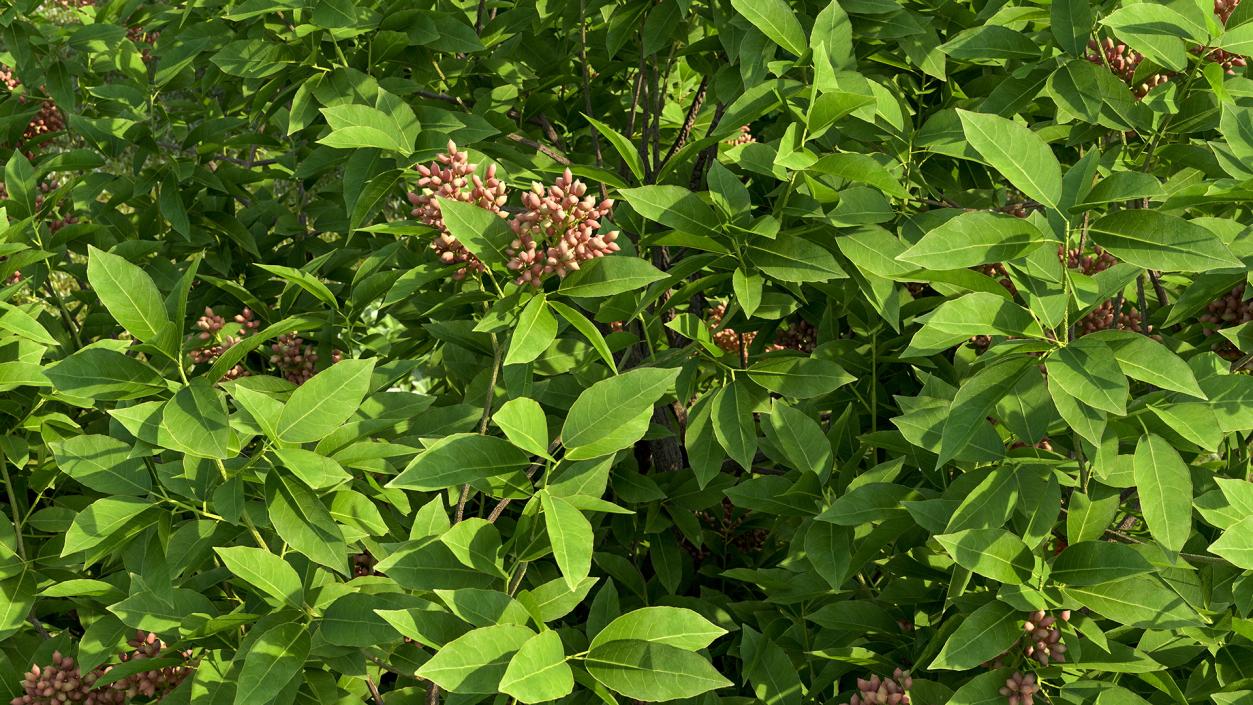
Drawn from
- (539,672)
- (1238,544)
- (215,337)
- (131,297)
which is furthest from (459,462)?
(215,337)

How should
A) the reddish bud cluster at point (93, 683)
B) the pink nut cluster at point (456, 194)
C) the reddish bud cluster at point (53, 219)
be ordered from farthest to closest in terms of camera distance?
the reddish bud cluster at point (53, 219) → the reddish bud cluster at point (93, 683) → the pink nut cluster at point (456, 194)

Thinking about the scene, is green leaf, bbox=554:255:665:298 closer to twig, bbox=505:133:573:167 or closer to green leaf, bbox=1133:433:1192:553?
green leaf, bbox=1133:433:1192:553

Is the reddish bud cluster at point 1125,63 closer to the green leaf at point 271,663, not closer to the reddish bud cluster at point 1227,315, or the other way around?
the reddish bud cluster at point 1227,315

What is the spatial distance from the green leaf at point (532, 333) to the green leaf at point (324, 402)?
9.6 inches

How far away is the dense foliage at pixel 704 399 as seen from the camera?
1923 millimetres

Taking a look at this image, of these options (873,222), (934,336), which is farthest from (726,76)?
(934,336)

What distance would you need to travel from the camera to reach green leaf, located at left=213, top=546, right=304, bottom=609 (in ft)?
6.57

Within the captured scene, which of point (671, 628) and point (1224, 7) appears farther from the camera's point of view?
point (1224, 7)

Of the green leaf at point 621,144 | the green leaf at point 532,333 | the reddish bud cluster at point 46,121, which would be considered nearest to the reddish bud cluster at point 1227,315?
the green leaf at point 621,144

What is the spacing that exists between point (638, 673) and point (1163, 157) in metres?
1.66

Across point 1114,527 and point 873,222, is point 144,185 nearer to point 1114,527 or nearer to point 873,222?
point 873,222

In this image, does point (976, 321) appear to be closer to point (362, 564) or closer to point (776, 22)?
point (776, 22)

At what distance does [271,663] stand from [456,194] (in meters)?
0.90

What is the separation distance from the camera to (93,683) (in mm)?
2555
